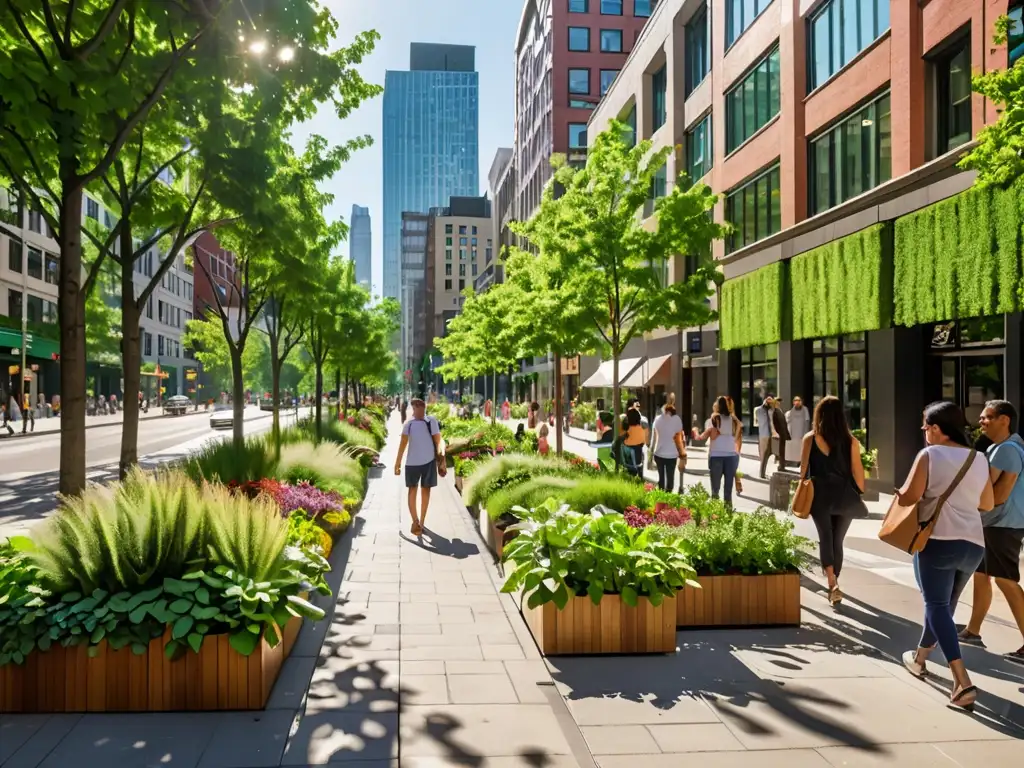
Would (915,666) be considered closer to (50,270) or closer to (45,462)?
(45,462)

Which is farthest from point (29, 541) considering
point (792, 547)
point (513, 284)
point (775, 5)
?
point (775, 5)

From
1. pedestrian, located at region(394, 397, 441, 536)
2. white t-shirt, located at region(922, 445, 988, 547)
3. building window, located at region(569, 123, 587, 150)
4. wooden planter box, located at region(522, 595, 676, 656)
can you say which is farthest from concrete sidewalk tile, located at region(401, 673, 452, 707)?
building window, located at region(569, 123, 587, 150)

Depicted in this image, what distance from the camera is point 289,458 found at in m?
13.1

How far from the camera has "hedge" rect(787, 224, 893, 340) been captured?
1817 cm

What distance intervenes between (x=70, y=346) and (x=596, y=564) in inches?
205

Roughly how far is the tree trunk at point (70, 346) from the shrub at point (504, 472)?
558 cm

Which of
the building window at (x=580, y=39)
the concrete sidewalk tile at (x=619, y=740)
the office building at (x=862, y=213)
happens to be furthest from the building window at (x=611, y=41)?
the concrete sidewalk tile at (x=619, y=740)

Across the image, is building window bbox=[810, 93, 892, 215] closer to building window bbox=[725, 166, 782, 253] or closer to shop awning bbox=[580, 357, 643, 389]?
building window bbox=[725, 166, 782, 253]

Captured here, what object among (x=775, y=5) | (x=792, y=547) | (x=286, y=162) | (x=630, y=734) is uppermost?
(x=775, y=5)

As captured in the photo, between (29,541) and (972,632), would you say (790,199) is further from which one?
(29,541)

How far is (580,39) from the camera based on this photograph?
65.1 m

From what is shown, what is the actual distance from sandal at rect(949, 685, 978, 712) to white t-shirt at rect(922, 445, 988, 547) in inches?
36.5

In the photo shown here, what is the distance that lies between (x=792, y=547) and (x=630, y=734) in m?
3.20

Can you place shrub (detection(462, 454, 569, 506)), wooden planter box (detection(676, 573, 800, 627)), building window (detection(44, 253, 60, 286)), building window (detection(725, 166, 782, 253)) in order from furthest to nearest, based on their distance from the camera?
1. building window (detection(44, 253, 60, 286))
2. building window (detection(725, 166, 782, 253))
3. shrub (detection(462, 454, 569, 506))
4. wooden planter box (detection(676, 573, 800, 627))
